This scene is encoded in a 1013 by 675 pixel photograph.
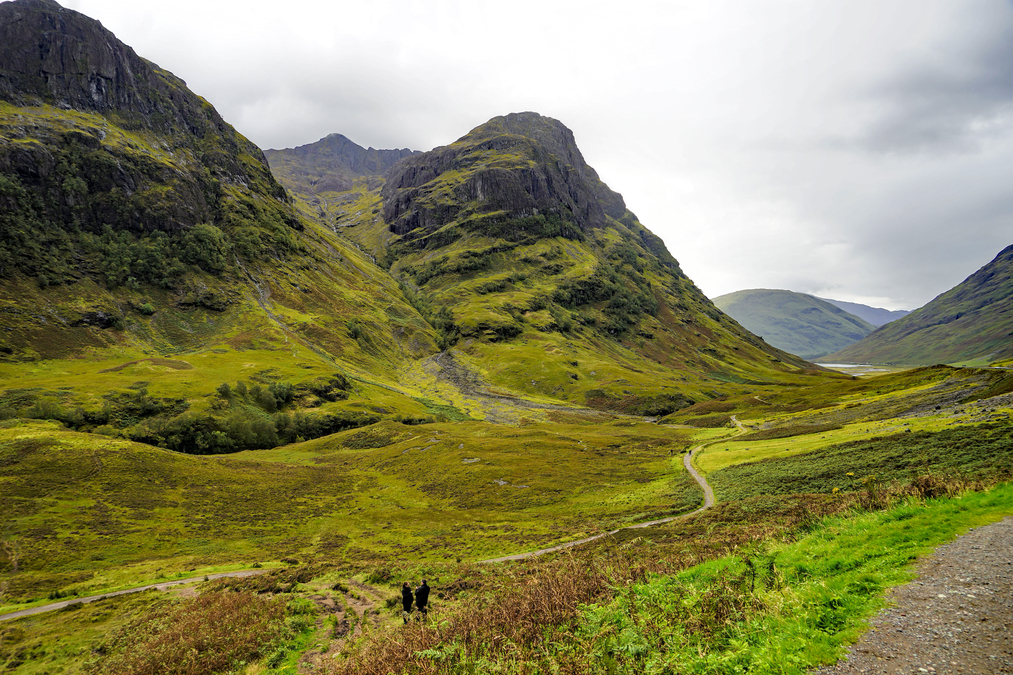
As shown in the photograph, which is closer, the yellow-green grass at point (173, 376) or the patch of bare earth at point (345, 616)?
the patch of bare earth at point (345, 616)

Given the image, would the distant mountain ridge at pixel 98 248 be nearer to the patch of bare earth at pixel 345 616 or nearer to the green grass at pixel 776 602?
the patch of bare earth at pixel 345 616

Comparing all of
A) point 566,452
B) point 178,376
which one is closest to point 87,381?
point 178,376

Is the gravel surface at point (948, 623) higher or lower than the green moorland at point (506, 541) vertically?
higher

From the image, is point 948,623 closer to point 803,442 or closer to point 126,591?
point 126,591

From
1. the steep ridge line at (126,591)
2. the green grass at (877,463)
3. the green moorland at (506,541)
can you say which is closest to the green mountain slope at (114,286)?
the green moorland at (506,541)

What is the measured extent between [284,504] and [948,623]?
64.3 meters

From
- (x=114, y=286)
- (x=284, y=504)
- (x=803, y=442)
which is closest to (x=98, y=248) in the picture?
(x=114, y=286)

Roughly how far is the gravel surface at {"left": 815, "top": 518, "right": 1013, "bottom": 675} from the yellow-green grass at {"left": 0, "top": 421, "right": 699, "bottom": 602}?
31942 mm

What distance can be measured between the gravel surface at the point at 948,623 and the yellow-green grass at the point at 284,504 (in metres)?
31.9

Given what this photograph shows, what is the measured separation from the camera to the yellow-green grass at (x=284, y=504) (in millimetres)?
38719

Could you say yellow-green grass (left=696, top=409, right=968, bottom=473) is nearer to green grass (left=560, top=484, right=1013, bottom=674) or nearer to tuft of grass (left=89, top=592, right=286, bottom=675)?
green grass (left=560, top=484, right=1013, bottom=674)

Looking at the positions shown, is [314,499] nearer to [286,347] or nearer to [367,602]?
[367,602]

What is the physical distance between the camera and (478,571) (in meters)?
30.1

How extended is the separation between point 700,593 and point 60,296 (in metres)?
201
